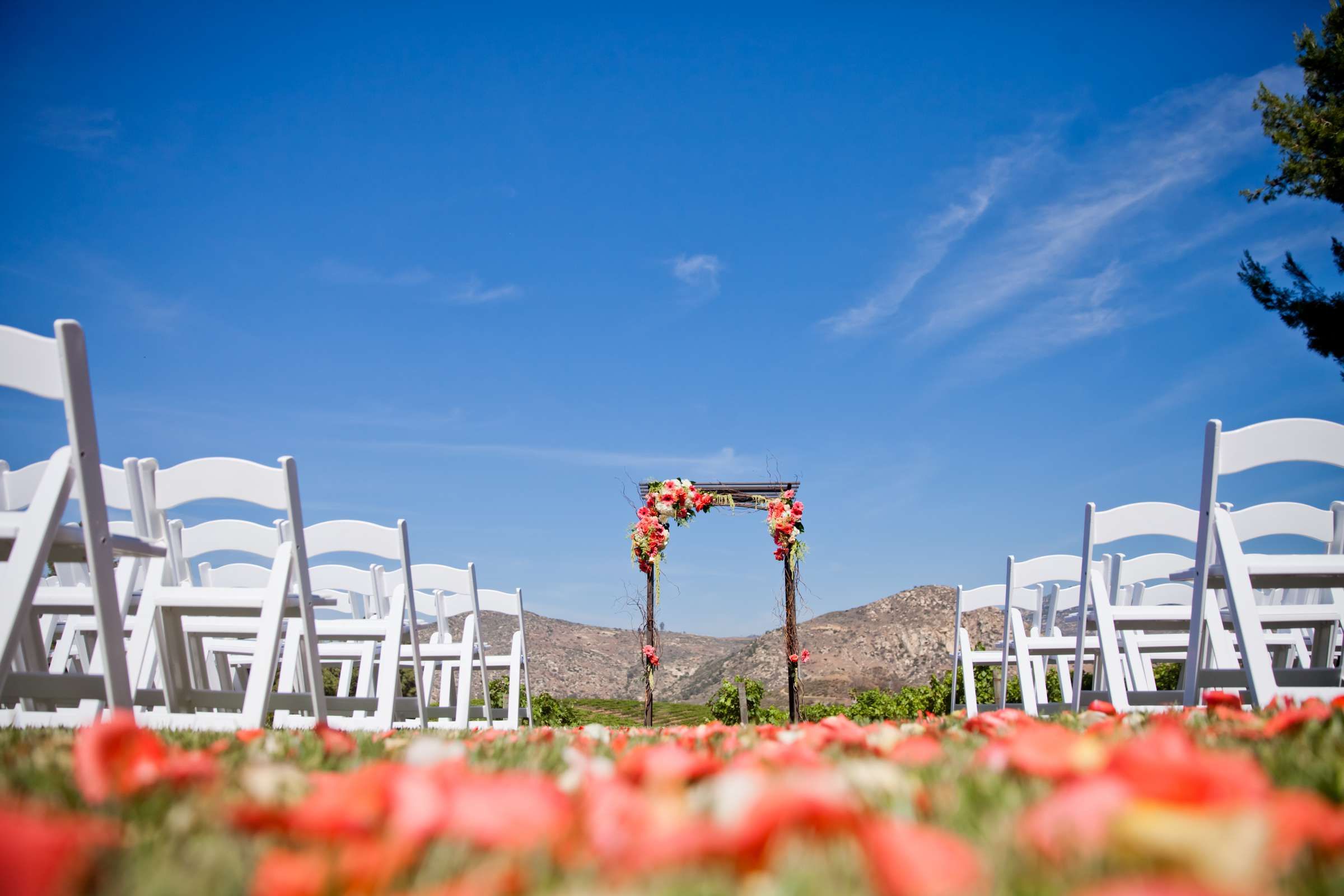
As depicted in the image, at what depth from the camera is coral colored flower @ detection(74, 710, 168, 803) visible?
909 millimetres

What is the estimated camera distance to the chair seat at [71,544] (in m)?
2.29

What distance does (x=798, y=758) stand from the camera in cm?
117

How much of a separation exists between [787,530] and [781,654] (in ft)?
15.6

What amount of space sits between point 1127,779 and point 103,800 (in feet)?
3.31

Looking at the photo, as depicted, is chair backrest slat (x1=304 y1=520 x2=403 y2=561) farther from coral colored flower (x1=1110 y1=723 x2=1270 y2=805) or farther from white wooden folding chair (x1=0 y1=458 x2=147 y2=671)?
coral colored flower (x1=1110 y1=723 x2=1270 y2=805)

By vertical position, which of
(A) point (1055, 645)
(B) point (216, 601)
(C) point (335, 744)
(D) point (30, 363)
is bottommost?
(A) point (1055, 645)

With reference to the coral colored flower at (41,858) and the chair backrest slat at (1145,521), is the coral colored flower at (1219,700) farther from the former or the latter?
the chair backrest slat at (1145,521)

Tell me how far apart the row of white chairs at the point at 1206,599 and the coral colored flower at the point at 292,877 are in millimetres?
2916

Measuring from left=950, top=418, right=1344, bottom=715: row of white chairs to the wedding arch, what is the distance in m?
2.53

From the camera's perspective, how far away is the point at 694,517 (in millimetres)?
11297

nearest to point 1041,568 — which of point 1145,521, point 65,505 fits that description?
point 1145,521

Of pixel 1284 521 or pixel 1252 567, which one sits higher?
pixel 1284 521

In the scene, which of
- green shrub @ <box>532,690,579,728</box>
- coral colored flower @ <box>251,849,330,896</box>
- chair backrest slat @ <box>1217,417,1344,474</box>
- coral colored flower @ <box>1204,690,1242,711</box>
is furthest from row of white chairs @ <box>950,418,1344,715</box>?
green shrub @ <box>532,690,579,728</box>

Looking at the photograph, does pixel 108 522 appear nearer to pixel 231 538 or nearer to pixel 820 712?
pixel 231 538
